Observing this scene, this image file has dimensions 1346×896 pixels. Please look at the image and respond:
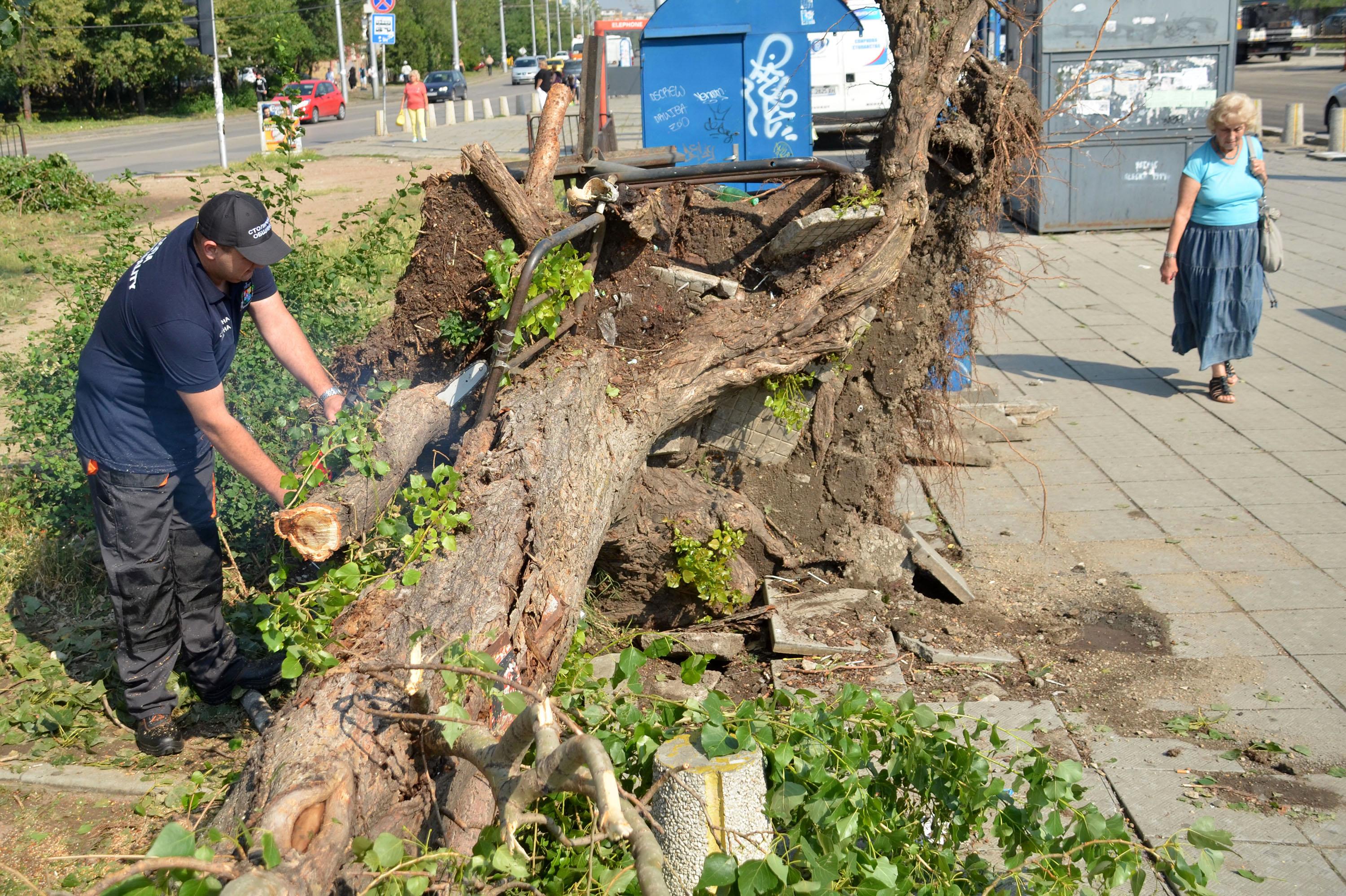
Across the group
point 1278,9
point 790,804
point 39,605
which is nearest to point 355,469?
point 790,804

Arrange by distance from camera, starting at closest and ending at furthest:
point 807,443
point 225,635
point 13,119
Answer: point 225,635 → point 807,443 → point 13,119

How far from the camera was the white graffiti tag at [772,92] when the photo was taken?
33.1ft

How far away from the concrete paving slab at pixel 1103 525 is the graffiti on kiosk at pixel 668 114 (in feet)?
20.7

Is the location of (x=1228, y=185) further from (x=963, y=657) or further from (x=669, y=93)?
(x=669, y=93)

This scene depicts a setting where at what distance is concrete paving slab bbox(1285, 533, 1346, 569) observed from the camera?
502 centimetres

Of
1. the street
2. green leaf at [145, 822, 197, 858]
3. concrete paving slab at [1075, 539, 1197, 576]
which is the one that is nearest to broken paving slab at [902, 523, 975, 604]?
concrete paving slab at [1075, 539, 1197, 576]

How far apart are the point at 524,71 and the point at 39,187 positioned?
46624mm

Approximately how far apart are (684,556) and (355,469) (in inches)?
61.6

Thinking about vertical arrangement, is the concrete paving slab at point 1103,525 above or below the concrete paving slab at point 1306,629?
above

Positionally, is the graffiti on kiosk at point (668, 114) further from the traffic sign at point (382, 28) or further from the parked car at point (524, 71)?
the parked car at point (524, 71)

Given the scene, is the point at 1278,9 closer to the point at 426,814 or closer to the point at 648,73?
the point at 648,73

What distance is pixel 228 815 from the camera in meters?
2.34

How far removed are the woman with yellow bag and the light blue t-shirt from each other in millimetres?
21111

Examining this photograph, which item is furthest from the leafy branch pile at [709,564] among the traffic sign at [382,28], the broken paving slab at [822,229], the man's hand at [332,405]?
the traffic sign at [382,28]
